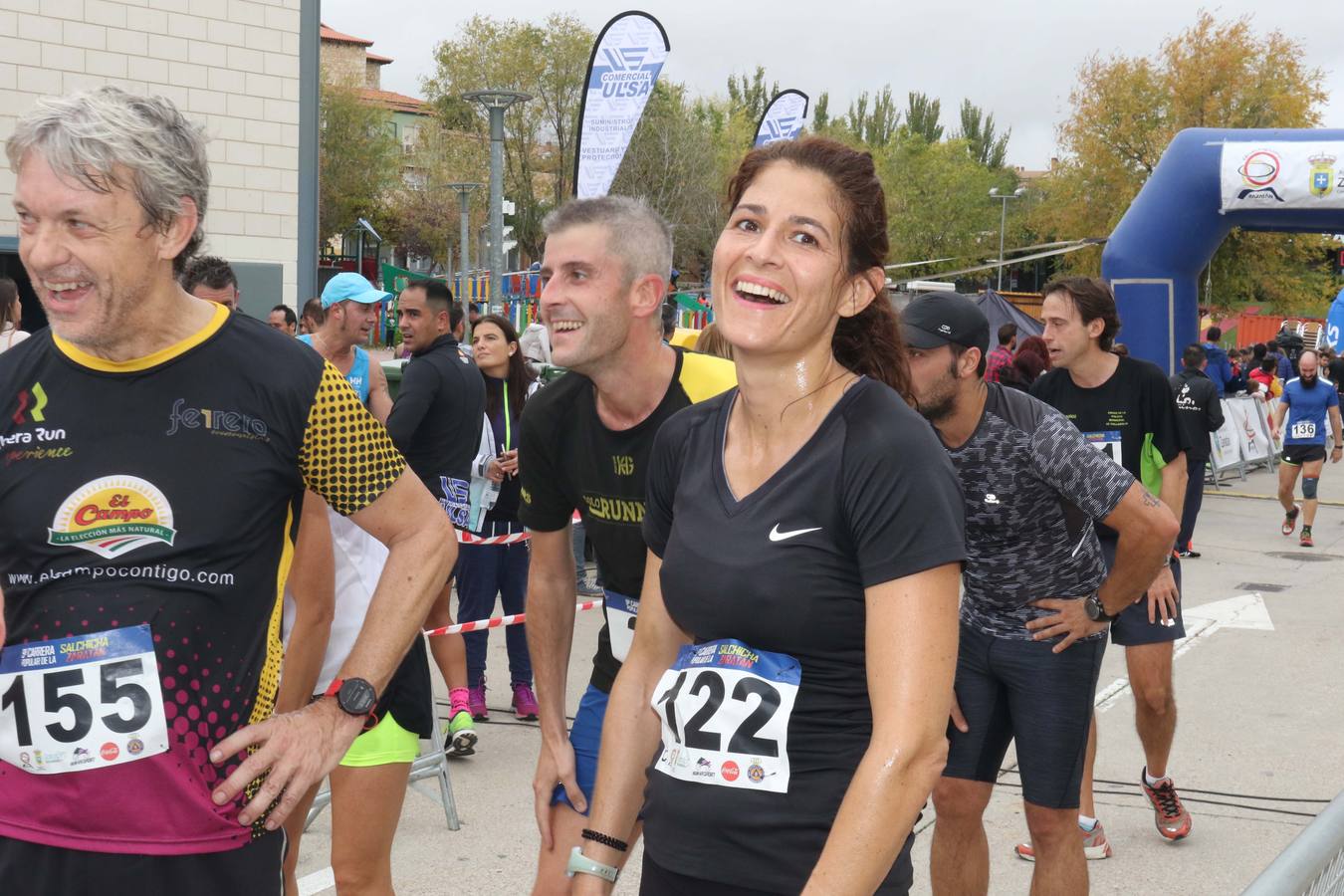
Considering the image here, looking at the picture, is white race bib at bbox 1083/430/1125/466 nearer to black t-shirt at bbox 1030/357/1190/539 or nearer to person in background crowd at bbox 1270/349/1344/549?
black t-shirt at bbox 1030/357/1190/539

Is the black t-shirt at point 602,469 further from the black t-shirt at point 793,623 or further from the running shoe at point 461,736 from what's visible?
the running shoe at point 461,736

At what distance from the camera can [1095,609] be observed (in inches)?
145

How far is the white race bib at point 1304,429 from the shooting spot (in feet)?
44.8

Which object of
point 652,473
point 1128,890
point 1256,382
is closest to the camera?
point 652,473

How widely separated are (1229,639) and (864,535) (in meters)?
7.95

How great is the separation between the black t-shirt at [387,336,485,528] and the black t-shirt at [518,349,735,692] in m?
3.22

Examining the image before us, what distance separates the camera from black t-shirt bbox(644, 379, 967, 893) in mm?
1890

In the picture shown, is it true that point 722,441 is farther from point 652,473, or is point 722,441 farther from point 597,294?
point 597,294

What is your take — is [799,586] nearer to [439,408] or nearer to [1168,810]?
[1168,810]

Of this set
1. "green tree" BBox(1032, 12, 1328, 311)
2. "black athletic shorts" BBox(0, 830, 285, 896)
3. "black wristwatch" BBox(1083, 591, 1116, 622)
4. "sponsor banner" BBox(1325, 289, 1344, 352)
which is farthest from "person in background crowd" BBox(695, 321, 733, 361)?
"green tree" BBox(1032, 12, 1328, 311)

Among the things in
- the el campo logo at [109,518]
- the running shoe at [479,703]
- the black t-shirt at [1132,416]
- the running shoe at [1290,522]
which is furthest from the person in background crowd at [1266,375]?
the el campo logo at [109,518]

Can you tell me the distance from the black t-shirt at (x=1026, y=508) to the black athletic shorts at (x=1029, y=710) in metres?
0.07

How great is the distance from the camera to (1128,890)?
15.6ft

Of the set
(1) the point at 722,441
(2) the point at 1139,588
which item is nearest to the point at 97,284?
(1) the point at 722,441
